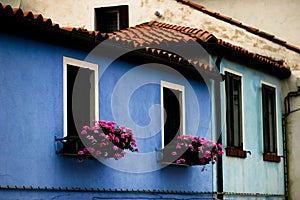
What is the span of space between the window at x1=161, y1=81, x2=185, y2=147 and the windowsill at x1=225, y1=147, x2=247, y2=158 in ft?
5.79

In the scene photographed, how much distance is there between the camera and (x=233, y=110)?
18.2m

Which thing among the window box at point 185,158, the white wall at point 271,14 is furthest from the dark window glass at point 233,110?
the white wall at point 271,14

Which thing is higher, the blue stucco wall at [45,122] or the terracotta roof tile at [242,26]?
the terracotta roof tile at [242,26]

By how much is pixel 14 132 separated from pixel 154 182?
386cm

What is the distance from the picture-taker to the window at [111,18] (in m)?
21.2

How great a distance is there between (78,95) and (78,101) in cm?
9

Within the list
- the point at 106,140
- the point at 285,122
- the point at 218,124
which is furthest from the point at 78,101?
the point at 285,122

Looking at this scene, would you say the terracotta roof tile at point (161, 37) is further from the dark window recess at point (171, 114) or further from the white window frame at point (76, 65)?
the dark window recess at point (171, 114)

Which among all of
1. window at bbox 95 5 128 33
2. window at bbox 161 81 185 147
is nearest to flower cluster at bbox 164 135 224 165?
window at bbox 161 81 185 147

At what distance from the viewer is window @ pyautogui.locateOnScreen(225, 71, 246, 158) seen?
1783 centimetres

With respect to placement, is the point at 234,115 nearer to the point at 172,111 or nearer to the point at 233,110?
the point at 233,110

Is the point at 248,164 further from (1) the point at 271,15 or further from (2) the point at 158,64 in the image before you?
(1) the point at 271,15

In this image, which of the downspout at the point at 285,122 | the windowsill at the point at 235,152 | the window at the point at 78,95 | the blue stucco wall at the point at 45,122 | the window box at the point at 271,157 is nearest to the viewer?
the blue stucco wall at the point at 45,122

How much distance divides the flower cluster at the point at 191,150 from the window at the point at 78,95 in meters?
2.16
